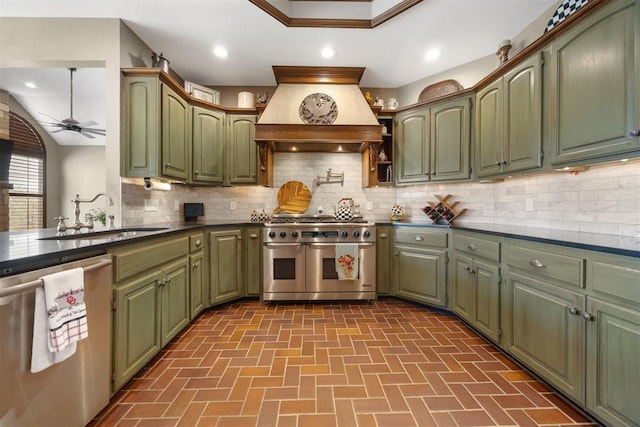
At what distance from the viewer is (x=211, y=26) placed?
244cm

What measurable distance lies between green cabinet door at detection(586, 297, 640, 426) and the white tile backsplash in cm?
77

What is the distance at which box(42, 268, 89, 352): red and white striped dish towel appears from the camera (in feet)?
3.44

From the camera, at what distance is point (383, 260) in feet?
10.4

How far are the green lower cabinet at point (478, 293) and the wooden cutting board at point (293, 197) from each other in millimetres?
1924

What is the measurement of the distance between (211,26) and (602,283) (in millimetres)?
3296

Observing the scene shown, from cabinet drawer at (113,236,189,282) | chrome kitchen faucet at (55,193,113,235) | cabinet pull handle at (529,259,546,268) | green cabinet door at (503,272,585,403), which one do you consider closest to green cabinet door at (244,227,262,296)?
cabinet drawer at (113,236,189,282)

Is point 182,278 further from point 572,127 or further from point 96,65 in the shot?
point 572,127

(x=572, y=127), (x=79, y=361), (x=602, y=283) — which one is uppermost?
(x=572, y=127)

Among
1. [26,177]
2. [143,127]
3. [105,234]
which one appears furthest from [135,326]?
[26,177]

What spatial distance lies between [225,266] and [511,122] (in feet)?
9.89

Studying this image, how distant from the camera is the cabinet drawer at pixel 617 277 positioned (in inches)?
45.3

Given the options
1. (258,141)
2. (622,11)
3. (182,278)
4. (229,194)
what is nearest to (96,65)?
(258,141)

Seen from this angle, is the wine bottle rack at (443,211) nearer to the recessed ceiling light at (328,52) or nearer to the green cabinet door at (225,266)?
the recessed ceiling light at (328,52)

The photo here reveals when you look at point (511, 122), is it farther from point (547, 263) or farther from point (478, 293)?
point (478, 293)
